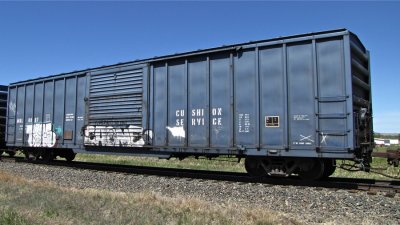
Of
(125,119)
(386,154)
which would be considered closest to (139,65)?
(125,119)

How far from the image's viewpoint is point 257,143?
435 inches

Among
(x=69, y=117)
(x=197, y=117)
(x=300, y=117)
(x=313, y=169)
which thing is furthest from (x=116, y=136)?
(x=313, y=169)

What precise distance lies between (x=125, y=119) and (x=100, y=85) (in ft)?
7.15

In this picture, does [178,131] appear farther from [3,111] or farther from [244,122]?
[3,111]

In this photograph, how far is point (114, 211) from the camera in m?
6.82

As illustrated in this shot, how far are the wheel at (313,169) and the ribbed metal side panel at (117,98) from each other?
6.17 metres

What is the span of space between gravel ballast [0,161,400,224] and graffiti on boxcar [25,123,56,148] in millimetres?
4241

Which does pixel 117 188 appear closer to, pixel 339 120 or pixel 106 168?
pixel 106 168

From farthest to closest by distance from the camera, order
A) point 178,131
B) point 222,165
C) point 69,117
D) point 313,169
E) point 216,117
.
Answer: point 222,165 → point 69,117 → point 178,131 → point 216,117 → point 313,169

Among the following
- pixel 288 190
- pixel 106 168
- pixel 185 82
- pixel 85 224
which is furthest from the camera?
pixel 106 168

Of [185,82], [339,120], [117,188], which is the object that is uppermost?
[185,82]

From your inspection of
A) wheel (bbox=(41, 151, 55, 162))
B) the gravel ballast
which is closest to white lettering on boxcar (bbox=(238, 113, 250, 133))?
the gravel ballast

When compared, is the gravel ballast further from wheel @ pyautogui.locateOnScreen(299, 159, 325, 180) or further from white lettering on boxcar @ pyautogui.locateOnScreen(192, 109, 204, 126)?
white lettering on boxcar @ pyautogui.locateOnScreen(192, 109, 204, 126)

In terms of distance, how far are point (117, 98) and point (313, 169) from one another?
7.86 metres
